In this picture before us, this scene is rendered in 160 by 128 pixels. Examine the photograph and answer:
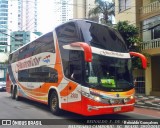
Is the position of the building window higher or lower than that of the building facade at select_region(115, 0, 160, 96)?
higher

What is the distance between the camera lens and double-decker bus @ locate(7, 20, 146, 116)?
30.6 ft

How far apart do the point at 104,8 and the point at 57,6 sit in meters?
7.64

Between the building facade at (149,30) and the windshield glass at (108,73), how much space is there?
10312 mm

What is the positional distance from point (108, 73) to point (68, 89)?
5.70 feet

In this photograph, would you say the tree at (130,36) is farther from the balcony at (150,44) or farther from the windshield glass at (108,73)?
the windshield glass at (108,73)

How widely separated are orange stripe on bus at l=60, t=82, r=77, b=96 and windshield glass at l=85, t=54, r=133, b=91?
849 millimetres

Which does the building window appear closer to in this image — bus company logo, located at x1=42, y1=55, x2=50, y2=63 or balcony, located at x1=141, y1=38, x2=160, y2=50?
balcony, located at x1=141, y1=38, x2=160, y2=50

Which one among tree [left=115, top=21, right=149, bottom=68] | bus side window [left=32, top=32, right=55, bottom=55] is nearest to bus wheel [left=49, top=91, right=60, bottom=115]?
bus side window [left=32, top=32, right=55, bottom=55]

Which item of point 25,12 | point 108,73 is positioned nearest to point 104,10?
point 25,12

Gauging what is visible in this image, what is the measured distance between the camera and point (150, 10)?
2173 cm

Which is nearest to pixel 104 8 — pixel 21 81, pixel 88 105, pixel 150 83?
pixel 150 83

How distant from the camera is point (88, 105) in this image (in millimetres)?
9156

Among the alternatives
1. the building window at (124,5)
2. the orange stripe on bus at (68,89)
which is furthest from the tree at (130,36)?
the orange stripe on bus at (68,89)

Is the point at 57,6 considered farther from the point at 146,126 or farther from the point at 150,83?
the point at 146,126
